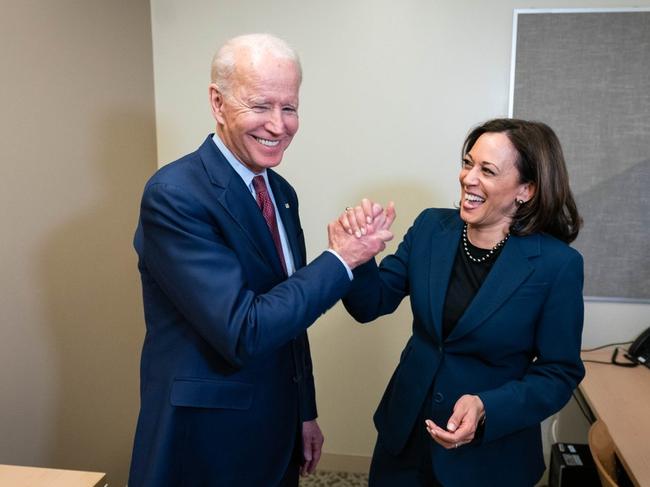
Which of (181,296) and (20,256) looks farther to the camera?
(20,256)

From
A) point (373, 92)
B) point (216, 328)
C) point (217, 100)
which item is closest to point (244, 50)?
point (217, 100)

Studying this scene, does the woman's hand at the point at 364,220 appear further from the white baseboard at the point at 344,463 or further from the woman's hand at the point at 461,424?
the white baseboard at the point at 344,463

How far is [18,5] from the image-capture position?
173 cm

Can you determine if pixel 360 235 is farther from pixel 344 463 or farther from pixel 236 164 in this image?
pixel 344 463

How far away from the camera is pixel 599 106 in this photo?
2.25m

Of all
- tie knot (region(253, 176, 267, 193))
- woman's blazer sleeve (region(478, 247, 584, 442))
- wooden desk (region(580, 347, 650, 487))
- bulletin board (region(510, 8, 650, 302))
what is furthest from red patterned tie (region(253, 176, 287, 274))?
bulletin board (region(510, 8, 650, 302))

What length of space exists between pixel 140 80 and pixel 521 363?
2.02 meters

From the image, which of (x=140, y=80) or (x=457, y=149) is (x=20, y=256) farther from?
(x=457, y=149)

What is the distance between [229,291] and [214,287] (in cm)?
3

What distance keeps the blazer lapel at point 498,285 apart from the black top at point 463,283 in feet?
0.13

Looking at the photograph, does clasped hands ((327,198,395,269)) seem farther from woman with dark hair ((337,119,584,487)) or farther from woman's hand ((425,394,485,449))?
woman's hand ((425,394,485,449))

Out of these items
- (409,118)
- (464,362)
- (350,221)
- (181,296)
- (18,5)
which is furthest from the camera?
(409,118)

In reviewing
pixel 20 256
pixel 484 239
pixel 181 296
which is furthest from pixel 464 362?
pixel 20 256

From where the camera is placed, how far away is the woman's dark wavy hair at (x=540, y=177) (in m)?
1.36
